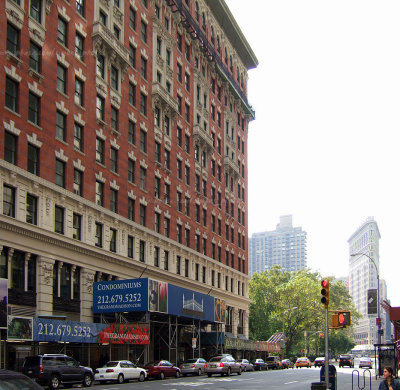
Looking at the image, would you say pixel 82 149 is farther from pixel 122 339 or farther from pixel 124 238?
pixel 122 339

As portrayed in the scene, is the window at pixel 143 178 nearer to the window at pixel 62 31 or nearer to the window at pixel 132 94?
the window at pixel 132 94

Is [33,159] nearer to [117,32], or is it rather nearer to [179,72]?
[117,32]

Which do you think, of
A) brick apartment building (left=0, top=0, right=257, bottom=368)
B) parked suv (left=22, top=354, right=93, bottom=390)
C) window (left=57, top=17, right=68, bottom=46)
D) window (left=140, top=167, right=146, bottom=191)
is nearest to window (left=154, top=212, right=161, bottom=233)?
brick apartment building (left=0, top=0, right=257, bottom=368)

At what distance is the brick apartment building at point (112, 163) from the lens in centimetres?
3659

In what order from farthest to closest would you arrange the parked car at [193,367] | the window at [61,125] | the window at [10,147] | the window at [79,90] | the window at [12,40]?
the parked car at [193,367]
the window at [79,90]
the window at [61,125]
the window at [12,40]
the window at [10,147]

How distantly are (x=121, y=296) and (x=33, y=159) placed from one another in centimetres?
1137

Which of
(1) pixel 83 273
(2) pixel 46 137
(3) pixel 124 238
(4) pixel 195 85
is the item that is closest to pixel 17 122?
(2) pixel 46 137

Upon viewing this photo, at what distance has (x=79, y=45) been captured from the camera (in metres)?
44.3

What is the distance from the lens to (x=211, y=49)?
6862 cm

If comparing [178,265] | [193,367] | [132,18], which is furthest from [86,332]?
[132,18]

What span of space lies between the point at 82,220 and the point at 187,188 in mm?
20667

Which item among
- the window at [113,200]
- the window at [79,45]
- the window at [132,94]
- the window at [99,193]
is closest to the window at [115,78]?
the window at [132,94]

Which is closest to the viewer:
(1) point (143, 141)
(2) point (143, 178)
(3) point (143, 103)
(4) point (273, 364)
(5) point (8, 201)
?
(5) point (8, 201)

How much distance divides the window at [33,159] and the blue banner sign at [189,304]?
46.9ft
